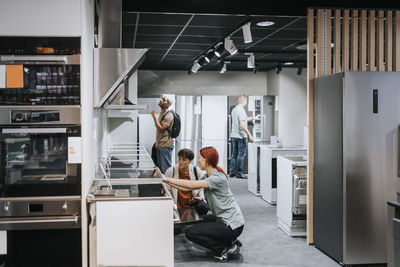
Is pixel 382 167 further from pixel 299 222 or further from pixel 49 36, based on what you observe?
pixel 49 36

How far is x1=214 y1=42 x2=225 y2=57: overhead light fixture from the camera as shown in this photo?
261 inches

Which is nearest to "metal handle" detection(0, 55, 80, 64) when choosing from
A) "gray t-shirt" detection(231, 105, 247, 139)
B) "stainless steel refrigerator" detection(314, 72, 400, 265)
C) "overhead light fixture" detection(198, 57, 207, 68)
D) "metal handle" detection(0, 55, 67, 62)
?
"metal handle" detection(0, 55, 67, 62)

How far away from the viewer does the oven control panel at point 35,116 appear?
2.89 m

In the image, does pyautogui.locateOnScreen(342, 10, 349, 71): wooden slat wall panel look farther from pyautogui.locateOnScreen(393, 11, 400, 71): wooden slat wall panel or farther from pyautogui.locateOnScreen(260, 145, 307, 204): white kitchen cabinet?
pyautogui.locateOnScreen(260, 145, 307, 204): white kitchen cabinet

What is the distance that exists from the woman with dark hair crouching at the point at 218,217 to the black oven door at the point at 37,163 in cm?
142

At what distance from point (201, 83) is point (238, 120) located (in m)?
1.93

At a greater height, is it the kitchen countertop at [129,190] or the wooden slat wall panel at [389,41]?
the wooden slat wall panel at [389,41]

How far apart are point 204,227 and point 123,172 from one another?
93cm

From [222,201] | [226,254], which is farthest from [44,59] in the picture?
[226,254]

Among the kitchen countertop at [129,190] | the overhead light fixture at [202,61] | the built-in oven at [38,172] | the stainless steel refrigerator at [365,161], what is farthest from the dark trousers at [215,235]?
the overhead light fixture at [202,61]

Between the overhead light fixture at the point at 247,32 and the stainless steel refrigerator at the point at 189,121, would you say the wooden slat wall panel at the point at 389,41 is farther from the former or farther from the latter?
the stainless steel refrigerator at the point at 189,121

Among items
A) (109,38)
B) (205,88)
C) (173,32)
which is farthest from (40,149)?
(205,88)

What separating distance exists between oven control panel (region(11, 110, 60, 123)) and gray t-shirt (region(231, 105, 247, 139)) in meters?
6.44

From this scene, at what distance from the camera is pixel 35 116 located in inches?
115
